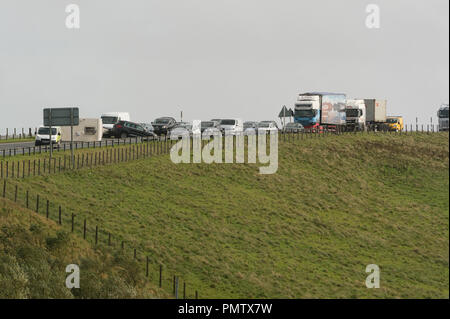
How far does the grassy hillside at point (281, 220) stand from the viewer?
3875 cm

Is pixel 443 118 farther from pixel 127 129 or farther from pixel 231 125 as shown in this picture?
pixel 127 129

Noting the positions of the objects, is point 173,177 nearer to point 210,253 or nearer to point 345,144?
point 210,253

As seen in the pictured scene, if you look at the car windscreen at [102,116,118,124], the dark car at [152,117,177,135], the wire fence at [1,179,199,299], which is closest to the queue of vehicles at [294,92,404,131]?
the dark car at [152,117,177,135]

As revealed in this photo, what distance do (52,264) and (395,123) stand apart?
62.2 meters

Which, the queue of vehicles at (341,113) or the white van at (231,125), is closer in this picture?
the white van at (231,125)

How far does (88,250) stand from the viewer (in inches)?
1385

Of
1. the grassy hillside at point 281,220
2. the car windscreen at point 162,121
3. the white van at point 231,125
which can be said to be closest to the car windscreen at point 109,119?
the car windscreen at point 162,121

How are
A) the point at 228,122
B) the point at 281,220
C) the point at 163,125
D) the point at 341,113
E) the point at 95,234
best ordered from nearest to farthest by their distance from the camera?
the point at 95,234 → the point at 281,220 → the point at 228,122 → the point at 163,125 → the point at 341,113

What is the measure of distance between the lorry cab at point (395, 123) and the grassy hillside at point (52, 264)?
5653 cm

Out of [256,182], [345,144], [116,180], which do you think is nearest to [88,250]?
[116,180]

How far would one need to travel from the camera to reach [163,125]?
73.4m

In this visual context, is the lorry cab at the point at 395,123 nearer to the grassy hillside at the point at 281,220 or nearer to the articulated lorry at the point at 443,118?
the articulated lorry at the point at 443,118

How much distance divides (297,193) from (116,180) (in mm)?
13456

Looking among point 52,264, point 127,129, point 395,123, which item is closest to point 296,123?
point 127,129
